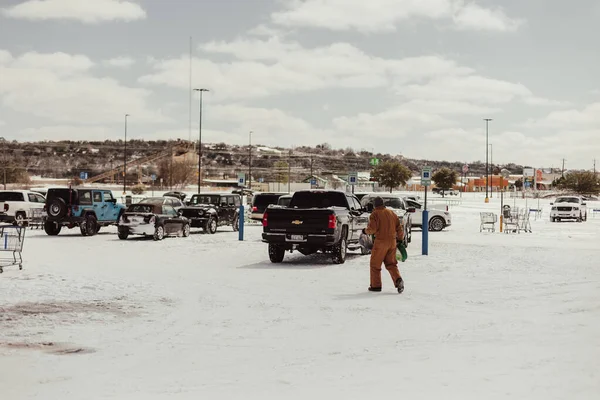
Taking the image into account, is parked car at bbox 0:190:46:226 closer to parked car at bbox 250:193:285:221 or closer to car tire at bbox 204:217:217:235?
car tire at bbox 204:217:217:235

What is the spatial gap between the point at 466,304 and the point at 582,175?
141 meters

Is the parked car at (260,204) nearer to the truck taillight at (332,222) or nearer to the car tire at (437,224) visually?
the car tire at (437,224)

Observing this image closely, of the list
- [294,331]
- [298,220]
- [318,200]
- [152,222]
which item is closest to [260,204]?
[152,222]

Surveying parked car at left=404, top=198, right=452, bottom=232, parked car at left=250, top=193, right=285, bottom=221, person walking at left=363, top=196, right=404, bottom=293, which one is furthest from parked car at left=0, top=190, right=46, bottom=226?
person walking at left=363, top=196, right=404, bottom=293

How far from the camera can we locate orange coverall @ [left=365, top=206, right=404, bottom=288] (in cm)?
1396

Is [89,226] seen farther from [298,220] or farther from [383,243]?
[383,243]

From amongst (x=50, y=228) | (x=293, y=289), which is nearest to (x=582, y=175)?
(x=50, y=228)

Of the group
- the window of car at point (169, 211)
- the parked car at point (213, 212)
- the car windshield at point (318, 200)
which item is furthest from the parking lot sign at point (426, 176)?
the window of car at point (169, 211)

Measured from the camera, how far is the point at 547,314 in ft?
37.8

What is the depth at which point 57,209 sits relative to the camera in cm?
3095

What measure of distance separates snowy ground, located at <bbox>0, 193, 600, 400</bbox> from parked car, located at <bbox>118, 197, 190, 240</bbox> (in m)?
9.00

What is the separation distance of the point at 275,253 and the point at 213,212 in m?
13.8

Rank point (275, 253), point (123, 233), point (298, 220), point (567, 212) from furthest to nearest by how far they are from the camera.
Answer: point (567, 212)
point (123, 233)
point (275, 253)
point (298, 220)

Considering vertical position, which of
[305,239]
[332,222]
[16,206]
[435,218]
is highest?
[332,222]
